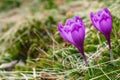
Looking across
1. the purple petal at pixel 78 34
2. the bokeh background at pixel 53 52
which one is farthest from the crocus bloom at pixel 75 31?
the bokeh background at pixel 53 52

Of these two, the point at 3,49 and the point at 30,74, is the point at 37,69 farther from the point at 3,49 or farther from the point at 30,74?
the point at 3,49

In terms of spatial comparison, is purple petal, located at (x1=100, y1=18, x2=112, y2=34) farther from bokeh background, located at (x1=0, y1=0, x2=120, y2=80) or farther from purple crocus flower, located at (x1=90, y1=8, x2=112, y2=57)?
bokeh background, located at (x1=0, y1=0, x2=120, y2=80)

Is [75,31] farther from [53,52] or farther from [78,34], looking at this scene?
[53,52]

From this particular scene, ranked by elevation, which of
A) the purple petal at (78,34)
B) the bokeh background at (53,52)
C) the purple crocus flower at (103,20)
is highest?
the purple crocus flower at (103,20)

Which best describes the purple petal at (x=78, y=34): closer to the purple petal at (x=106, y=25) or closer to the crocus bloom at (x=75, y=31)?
the crocus bloom at (x=75, y=31)

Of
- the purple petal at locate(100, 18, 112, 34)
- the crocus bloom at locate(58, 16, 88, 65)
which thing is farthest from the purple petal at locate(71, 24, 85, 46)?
Answer: the purple petal at locate(100, 18, 112, 34)

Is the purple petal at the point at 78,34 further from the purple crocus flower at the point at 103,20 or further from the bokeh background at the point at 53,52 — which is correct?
the bokeh background at the point at 53,52

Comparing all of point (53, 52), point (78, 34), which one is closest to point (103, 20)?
point (78, 34)

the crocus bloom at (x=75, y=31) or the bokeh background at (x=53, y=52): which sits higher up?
the crocus bloom at (x=75, y=31)

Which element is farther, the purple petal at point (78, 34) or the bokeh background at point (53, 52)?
the bokeh background at point (53, 52)
